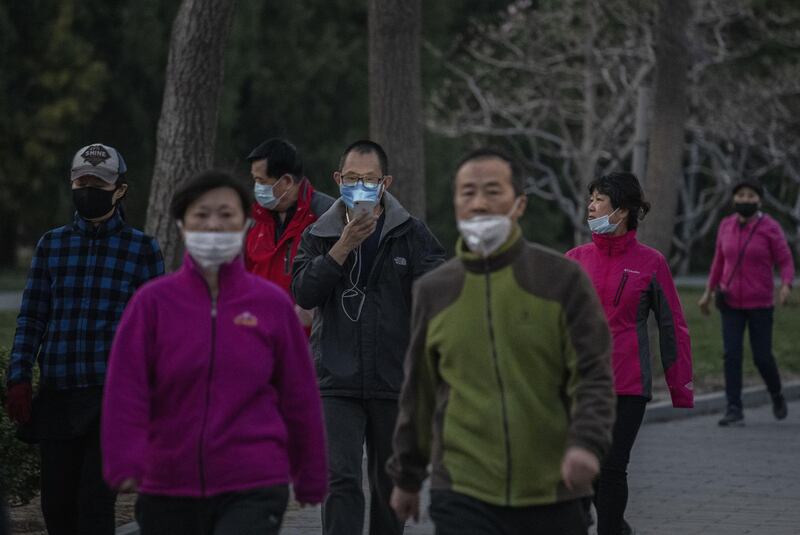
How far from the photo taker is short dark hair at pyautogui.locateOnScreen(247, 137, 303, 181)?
7496 mm

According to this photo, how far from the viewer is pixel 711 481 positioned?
10.9m

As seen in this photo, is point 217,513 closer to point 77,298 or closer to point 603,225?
point 77,298

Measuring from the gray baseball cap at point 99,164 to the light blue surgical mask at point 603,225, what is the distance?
2.24 meters

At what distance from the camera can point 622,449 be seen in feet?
24.8

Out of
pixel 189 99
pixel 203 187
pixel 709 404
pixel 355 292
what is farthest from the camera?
pixel 709 404

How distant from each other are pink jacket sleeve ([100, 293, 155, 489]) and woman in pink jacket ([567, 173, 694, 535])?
3.24 meters

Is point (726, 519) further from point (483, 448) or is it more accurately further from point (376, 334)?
point (483, 448)

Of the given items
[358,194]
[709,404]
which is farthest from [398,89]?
[358,194]

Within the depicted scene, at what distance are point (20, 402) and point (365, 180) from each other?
1.66 meters

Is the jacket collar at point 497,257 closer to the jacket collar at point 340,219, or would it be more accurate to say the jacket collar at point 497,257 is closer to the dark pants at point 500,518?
the dark pants at point 500,518

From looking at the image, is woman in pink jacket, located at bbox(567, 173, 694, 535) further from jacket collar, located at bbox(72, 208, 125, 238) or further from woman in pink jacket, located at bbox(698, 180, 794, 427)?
woman in pink jacket, located at bbox(698, 180, 794, 427)

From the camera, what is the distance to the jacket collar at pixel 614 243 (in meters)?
7.81

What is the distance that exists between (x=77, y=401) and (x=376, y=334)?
1257mm

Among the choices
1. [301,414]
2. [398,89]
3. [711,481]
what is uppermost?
[398,89]
